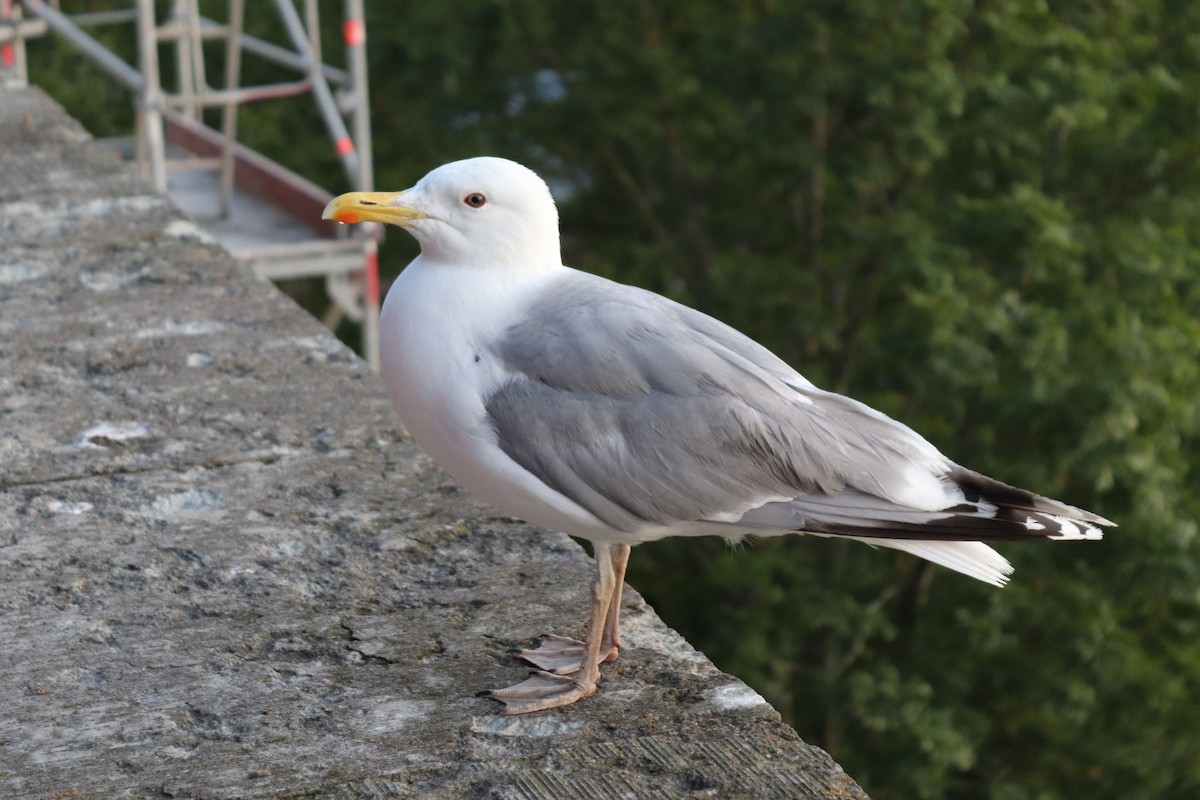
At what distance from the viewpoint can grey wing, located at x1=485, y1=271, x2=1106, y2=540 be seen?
2.48 metres

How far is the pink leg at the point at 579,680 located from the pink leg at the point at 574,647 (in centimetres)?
2

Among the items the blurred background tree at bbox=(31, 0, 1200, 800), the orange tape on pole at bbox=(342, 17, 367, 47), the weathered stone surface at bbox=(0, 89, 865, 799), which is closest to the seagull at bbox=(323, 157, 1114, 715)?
the weathered stone surface at bbox=(0, 89, 865, 799)

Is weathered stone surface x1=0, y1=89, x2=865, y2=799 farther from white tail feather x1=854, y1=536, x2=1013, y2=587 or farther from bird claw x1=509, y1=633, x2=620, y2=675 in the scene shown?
white tail feather x1=854, y1=536, x2=1013, y2=587

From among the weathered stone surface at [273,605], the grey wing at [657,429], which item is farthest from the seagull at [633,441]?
the weathered stone surface at [273,605]

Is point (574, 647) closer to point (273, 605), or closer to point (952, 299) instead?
point (273, 605)

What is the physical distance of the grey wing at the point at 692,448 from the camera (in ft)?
8.14

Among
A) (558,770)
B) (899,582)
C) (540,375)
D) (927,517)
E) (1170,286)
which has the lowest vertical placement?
(899,582)

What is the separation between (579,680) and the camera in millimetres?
2520

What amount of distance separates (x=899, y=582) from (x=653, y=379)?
300 inches

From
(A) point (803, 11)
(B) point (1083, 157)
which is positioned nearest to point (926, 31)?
(A) point (803, 11)

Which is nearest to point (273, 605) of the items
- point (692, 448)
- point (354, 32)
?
point (692, 448)

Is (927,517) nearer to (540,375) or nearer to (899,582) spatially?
(540,375)

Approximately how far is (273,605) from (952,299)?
567 cm

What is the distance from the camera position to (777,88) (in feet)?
30.4
